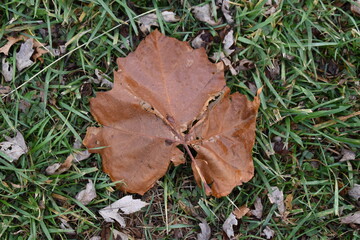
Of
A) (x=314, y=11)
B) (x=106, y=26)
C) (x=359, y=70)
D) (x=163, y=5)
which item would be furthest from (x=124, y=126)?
(x=359, y=70)

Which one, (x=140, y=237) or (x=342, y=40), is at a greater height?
(x=342, y=40)

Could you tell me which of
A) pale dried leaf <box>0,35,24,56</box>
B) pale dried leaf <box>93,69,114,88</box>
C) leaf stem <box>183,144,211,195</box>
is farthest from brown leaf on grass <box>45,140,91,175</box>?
pale dried leaf <box>0,35,24,56</box>

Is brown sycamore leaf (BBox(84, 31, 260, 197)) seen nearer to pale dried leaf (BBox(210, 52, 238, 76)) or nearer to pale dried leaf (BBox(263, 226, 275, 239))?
pale dried leaf (BBox(210, 52, 238, 76))

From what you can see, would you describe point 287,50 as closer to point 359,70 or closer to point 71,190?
point 359,70

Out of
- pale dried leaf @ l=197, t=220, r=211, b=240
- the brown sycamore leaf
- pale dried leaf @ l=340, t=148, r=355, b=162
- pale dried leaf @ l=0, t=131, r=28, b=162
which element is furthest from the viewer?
pale dried leaf @ l=340, t=148, r=355, b=162

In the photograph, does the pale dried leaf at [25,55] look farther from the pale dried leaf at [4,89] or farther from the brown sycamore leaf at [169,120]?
the brown sycamore leaf at [169,120]

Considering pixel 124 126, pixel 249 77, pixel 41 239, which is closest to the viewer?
pixel 124 126

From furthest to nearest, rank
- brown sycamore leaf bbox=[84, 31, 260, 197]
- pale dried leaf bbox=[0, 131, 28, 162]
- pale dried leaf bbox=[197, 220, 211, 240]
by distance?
pale dried leaf bbox=[197, 220, 211, 240] < pale dried leaf bbox=[0, 131, 28, 162] < brown sycamore leaf bbox=[84, 31, 260, 197]
